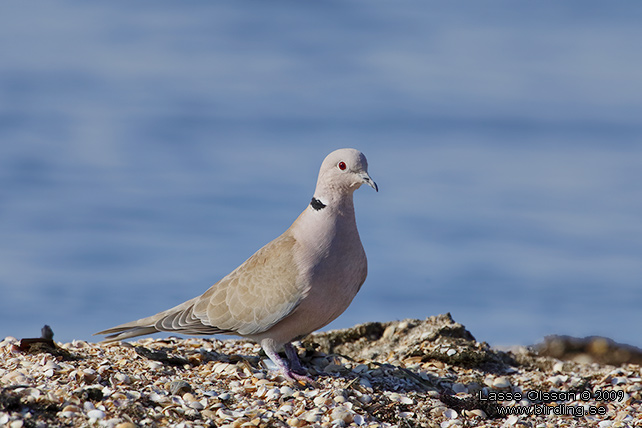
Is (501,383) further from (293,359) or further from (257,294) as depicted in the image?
(257,294)

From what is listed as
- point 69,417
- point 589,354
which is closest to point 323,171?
point 69,417

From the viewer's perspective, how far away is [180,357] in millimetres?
7484

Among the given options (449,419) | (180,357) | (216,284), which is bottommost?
(449,419)

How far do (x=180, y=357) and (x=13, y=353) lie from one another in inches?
60.7

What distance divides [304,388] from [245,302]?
102cm

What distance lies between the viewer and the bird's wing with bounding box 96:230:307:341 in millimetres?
7121

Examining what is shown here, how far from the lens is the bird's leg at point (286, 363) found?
7.12m

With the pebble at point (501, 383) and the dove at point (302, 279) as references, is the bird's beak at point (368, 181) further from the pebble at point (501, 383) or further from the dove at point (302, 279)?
the pebble at point (501, 383)

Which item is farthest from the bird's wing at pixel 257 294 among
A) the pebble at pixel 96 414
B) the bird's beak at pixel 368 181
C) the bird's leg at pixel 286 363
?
the pebble at pixel 96 414

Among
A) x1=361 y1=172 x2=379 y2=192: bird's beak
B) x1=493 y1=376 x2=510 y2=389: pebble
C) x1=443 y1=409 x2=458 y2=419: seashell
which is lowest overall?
x1=443 y1=409 x2=458 y2=419: seashell

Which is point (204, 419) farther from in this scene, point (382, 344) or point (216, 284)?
point (382, 344)

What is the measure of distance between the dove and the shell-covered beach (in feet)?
1.15

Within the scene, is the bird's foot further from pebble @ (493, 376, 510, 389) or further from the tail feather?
pebble @ (493, 376, 510, 389)

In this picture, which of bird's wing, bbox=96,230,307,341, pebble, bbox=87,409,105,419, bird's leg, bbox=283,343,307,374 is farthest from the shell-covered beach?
bird's wing, bbox=96,230,307,341
